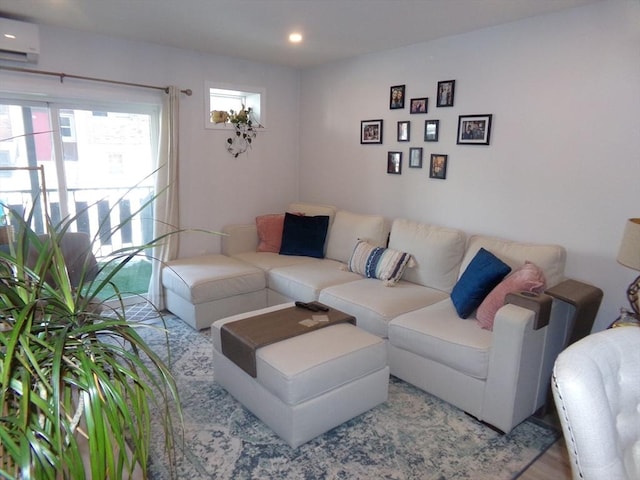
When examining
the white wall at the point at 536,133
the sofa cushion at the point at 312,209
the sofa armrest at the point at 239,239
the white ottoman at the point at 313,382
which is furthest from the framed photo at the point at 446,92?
the sofa armrest at the point at 239,239

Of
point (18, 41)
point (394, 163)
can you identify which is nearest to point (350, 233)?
point (394, 163)

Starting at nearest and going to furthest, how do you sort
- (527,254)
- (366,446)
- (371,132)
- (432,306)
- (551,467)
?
1. (551,467)
2. (366,446)
3. (527,254)
4. (432,306)
5. (371,132)

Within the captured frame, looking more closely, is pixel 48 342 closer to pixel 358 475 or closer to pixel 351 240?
pixel 358 475

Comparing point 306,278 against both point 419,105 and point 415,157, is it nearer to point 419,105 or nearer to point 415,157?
point 415,157

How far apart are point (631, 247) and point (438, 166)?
5.57 ft

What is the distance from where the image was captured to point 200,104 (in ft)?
13.6

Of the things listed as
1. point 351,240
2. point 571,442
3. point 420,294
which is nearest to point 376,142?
point 351,240

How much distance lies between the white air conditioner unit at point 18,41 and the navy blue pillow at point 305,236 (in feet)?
8.19

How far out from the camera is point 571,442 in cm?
101

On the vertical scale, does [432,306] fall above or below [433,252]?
below

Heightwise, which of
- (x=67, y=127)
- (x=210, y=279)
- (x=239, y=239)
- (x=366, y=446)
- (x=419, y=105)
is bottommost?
(x=366, y=446)

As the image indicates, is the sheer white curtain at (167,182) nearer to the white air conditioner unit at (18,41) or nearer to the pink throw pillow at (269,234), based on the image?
the pink throw pillow at (269,234)

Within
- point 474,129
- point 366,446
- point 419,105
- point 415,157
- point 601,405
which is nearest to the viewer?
point 601,405

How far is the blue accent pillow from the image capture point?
8.71ft
